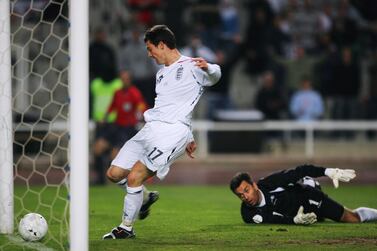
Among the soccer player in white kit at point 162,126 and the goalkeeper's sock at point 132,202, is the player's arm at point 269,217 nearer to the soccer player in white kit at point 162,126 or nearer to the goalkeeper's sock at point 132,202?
the soccer player in white kit at point 162,126

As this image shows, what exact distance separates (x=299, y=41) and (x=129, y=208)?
44.4 ft

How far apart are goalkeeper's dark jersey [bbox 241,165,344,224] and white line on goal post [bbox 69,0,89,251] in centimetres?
324

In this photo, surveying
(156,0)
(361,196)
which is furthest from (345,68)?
(361,196)

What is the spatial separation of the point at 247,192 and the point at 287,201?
542 mm

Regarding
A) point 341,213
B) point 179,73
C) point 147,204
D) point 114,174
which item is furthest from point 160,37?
point 341,213

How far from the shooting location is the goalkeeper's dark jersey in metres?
10.4

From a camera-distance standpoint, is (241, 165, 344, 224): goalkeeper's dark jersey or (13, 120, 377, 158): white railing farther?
(13, 120, 377, 158): white railing

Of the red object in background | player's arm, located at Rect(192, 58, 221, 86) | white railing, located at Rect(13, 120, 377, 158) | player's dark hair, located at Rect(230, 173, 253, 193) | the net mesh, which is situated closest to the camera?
player's arm, located at Rect(192, 58, 221, 86)

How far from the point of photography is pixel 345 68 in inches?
818

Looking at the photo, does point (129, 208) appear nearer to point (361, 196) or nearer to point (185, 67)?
point (185, 67)

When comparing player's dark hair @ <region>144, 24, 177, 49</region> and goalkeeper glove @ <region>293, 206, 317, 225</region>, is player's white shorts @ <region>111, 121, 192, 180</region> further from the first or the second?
goalkeeper glove @ <region>293, 206, 317, 225</region>

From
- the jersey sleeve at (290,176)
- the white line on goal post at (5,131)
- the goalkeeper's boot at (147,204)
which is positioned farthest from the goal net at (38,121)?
the jersey sleeve at (290,176)

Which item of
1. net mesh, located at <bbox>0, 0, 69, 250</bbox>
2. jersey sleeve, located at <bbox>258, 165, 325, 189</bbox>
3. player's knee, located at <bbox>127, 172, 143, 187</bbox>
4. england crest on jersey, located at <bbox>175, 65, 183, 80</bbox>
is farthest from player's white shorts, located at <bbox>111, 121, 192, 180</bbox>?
net mesh, located at <bbox>0, 0, 69, 250</bbox>

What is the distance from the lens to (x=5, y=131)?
375 inches
